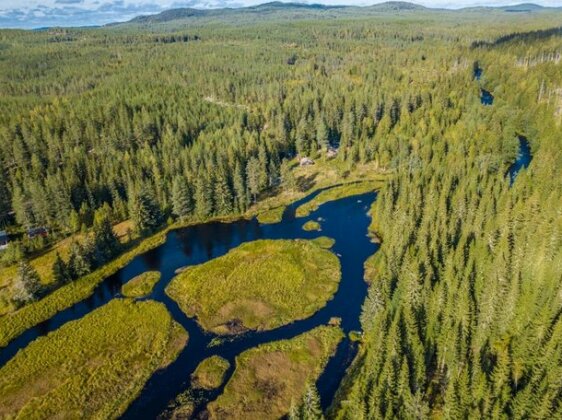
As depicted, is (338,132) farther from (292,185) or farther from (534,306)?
(534,306)

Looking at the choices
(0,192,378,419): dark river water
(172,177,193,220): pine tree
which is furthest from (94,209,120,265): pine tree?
(172,177,193,220): pine tree

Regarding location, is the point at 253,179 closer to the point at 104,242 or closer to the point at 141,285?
the point at 104,242

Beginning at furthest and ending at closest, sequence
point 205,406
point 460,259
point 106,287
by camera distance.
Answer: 1. point 106,287
2. point 460,259
3. point 205,406

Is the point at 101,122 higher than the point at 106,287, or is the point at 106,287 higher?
the point at 101,122

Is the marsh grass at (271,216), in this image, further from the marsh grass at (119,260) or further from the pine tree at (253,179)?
the pine tree at (253,179)

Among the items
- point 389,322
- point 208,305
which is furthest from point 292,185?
point 389,322

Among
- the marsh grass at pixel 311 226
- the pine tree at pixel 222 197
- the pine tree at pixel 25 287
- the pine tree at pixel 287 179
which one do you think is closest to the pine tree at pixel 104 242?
the pine tree at pixel 25 287

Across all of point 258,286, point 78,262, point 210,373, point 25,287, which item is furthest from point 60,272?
point 210,373
